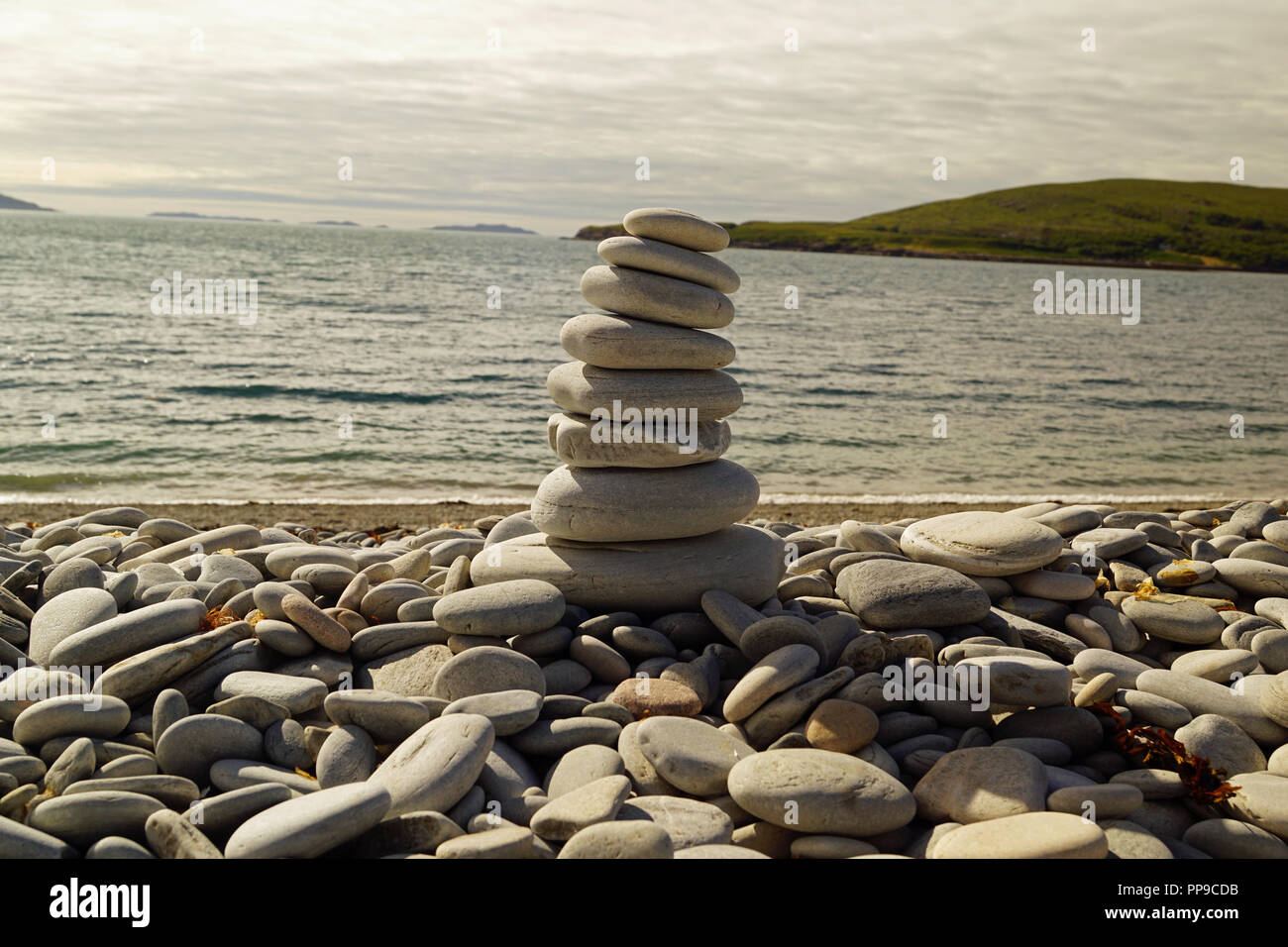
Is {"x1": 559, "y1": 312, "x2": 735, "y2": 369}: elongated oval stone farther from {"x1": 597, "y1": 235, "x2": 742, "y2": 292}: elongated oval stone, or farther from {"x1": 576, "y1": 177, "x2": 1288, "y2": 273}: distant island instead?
{"x1": 576, "y1": 177, "x2": 1288, "y2": 273}: distant island

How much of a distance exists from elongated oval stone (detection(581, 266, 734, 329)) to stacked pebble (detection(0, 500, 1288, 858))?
1.84 metres

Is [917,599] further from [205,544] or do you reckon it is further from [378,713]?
[205,544]

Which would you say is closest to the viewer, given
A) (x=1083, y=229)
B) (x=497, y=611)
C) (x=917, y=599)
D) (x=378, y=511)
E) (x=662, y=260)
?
(x=497, y=611)

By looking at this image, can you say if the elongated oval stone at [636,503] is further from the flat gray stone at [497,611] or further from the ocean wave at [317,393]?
the ocean wave at [317,393]

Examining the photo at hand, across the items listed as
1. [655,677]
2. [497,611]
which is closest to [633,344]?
[497,611]

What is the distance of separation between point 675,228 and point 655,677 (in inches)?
115

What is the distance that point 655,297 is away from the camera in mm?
6078

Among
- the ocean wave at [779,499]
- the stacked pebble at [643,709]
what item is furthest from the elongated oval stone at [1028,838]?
the ocean wave at [779,499]

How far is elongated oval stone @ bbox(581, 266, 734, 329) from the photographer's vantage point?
6.09 m

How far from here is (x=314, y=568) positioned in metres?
6.20

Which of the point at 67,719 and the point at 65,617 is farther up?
the point at 65,617

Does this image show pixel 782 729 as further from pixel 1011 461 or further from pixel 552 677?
pixel 1011 461

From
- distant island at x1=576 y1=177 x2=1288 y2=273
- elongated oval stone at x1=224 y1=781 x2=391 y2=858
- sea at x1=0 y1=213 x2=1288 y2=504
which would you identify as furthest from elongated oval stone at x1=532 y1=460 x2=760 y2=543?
distant island at x1=576 y1=177 x2=1288 y2=273

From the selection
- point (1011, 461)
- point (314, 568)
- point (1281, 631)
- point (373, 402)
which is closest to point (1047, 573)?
point (1281, 631)
